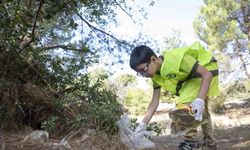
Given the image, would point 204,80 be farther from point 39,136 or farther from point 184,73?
point 39,136

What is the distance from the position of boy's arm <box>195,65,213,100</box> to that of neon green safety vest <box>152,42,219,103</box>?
0.07m

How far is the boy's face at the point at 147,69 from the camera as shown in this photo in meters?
3.36

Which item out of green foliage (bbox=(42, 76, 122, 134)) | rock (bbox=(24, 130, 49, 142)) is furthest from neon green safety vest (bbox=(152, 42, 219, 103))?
rock (bbox=(24, 130, 49, 142))

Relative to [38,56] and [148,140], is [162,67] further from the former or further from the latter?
[38,56]

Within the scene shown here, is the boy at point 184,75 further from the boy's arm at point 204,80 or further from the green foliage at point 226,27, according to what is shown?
the green foliage at point 226,27

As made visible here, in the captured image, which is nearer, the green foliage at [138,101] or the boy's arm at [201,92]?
the boy's arm at [201,92]

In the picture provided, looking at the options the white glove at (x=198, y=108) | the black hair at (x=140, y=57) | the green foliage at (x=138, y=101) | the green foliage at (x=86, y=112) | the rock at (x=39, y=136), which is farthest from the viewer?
the green foliage at (x=138, y=101)

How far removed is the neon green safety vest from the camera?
11.1 feet

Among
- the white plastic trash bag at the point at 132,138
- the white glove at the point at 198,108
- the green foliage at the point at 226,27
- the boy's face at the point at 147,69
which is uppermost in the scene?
the green foliage at the point at 226,27

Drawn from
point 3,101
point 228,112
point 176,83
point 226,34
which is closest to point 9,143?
point 3,101

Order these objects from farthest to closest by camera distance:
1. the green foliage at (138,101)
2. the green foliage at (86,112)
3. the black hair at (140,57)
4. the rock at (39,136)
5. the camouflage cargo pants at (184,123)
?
1. the green foliage at (138,101)
2. the green foliage at (86,112)
3. the rock at (39,136)
4. the camouflage cargo pants at (184,123)
5. the black hair at (140,57)

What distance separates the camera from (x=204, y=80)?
3.35 metres

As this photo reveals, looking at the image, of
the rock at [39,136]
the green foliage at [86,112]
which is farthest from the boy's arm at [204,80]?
Answer: the rock at [39,136]

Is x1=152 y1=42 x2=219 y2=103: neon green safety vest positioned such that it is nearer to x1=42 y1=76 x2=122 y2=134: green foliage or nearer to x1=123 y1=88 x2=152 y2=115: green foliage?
x1=42 y1=76 x2=122 y2=134: green foliage
